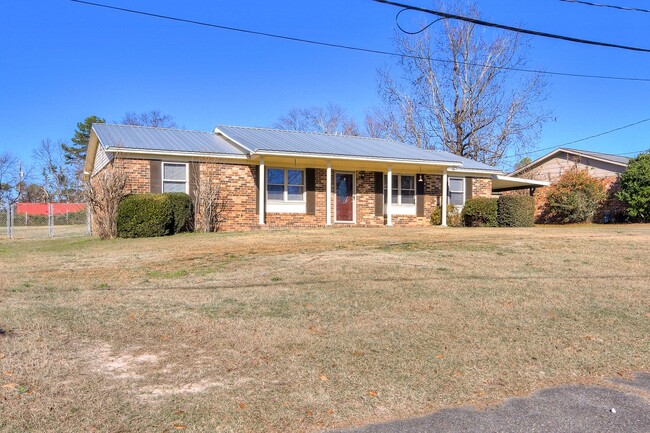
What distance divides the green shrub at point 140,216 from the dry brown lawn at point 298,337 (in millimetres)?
4925

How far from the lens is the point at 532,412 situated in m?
3.45

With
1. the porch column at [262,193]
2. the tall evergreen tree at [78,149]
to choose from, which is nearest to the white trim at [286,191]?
the porch column at [262,193]

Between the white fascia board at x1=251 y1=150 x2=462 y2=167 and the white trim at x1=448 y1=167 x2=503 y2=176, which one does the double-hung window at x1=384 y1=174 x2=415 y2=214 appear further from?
the white trim at x1=448 y1=167 x2=503 y2=176

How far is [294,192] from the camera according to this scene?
62.0ft

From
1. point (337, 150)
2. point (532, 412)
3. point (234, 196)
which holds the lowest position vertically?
point (532, 412)

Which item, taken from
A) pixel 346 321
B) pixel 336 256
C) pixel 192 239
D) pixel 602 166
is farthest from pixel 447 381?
pixel 602 166

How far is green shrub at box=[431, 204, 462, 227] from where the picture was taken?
2062cm

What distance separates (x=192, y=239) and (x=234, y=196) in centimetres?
446

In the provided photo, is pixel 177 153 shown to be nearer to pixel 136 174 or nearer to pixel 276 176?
pixel 136 174

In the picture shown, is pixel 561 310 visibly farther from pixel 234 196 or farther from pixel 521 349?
pixel 234 196

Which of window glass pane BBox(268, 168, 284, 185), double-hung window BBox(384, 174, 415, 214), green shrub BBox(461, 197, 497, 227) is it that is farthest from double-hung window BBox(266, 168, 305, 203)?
green shrub BBox(461, 197, 497, 227)

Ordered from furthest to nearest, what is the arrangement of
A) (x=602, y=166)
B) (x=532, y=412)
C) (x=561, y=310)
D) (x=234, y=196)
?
1. (x=602, y=166)
2. (x=234, y=196)
3. (x=561, y=310)
4. (x=532, y=412)

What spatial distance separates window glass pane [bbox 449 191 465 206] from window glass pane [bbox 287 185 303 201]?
6908 mm

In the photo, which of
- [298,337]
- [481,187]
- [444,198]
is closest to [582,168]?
[481,187]
